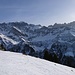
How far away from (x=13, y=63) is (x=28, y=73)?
3236mm

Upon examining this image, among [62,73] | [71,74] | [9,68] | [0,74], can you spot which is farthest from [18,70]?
[71,74]

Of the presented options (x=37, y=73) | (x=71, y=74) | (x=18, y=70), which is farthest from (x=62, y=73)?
(x=18, y=70)

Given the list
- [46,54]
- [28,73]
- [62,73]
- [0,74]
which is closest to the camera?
[0,74]

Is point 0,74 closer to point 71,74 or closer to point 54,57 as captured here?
point 71,74

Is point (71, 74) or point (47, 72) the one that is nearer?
point (47, 72)

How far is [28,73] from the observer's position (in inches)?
771

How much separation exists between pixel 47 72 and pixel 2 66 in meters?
4.92

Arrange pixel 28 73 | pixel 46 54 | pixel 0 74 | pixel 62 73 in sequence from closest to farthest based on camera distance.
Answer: pixel 0 74 → pixel 28 73 → pixel 62 73 → pixel 46 54

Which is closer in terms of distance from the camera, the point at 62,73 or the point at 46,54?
the point at 62,73

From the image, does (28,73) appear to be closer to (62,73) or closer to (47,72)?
(47,72)

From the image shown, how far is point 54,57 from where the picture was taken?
70.6m

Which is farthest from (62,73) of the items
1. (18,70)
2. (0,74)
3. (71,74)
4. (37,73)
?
(0,74)

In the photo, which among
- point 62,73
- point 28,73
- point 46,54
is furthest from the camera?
point 46,54

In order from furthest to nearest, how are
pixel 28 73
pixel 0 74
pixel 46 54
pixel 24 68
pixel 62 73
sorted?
pixel 46 54 → pixel 62 73 → pixel 24 68 → pixel 28 73 → pixel 0 74
